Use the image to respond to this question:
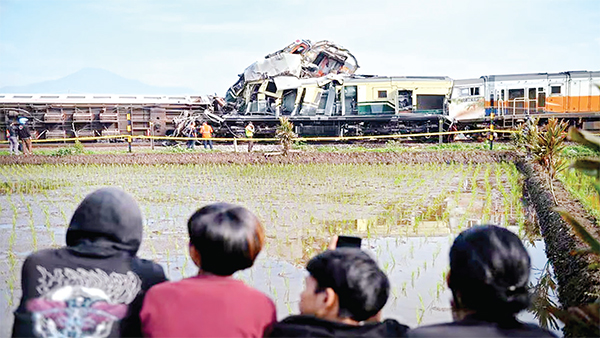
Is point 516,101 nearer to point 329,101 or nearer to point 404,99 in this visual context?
point 404,99

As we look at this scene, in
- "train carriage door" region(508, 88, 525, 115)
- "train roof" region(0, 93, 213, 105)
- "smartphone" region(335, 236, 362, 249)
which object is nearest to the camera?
"smartphone" region(335, 236, 362, 249)

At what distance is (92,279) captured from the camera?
2.25m

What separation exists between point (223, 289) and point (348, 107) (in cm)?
2137

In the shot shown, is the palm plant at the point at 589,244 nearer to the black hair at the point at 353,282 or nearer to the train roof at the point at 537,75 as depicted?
the black hair at the point at 353,282

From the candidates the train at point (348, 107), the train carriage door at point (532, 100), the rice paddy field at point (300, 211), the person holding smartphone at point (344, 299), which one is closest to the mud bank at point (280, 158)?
the rice paddy field at point (300, 211)

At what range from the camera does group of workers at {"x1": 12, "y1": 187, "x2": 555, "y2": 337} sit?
2.07 metres

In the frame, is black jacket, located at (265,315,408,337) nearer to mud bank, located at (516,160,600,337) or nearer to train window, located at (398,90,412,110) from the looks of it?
mud bank, located at (516,160,600,337)

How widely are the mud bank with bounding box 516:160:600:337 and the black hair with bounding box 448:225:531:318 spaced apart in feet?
3.35

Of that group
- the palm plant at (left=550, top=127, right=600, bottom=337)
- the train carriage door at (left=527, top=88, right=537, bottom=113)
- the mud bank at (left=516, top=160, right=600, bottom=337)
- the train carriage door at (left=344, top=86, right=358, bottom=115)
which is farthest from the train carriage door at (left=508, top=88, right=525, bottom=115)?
the palm plant at (left=550, top=127, right=600, bottom=337)

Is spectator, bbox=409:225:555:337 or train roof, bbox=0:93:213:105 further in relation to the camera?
train roof, bbox=0:93:213:105

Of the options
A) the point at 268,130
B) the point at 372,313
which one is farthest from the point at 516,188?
the point at 268,130

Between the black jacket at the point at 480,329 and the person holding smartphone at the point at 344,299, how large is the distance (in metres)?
0.12

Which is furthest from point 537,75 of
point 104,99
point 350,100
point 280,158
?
point 104,99

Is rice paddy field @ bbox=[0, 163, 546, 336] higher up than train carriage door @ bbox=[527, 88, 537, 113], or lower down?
lower down
